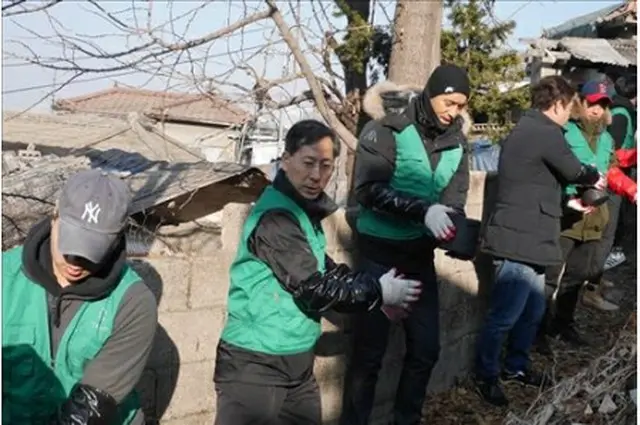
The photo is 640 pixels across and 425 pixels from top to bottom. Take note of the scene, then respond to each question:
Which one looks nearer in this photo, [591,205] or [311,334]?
[311,334]

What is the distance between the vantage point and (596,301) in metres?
6.95

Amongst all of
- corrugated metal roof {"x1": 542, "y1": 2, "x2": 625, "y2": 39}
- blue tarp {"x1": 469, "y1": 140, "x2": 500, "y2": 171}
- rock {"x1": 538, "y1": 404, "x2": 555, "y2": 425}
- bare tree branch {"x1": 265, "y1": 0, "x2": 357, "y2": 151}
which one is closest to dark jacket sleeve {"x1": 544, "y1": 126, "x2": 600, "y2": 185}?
rock {"x1": 538, "y1": 404, "x2": 555, "y2": 425}

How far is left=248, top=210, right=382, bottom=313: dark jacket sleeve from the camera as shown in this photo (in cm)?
297

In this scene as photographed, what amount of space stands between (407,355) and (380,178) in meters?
0.89

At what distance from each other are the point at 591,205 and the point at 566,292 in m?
0.96

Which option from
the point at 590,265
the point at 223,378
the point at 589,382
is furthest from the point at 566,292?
the point at 223,378

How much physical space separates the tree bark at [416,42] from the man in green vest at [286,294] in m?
4.32

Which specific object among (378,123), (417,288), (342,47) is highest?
(342,47)

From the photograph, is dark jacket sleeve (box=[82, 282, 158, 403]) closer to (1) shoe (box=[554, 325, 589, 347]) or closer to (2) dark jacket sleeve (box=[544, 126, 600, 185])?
(2) dark jacket sleeve (box=[544, 126, 600, 185])

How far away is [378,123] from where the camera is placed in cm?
407

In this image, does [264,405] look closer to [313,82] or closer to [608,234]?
[608,234]

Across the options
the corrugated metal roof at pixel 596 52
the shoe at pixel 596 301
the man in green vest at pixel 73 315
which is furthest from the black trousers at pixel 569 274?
the corrugated metal roof at pixel 596 52

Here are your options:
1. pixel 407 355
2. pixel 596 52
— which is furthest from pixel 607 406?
pixel 596 52

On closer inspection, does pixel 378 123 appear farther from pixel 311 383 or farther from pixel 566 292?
pixel 566 292
